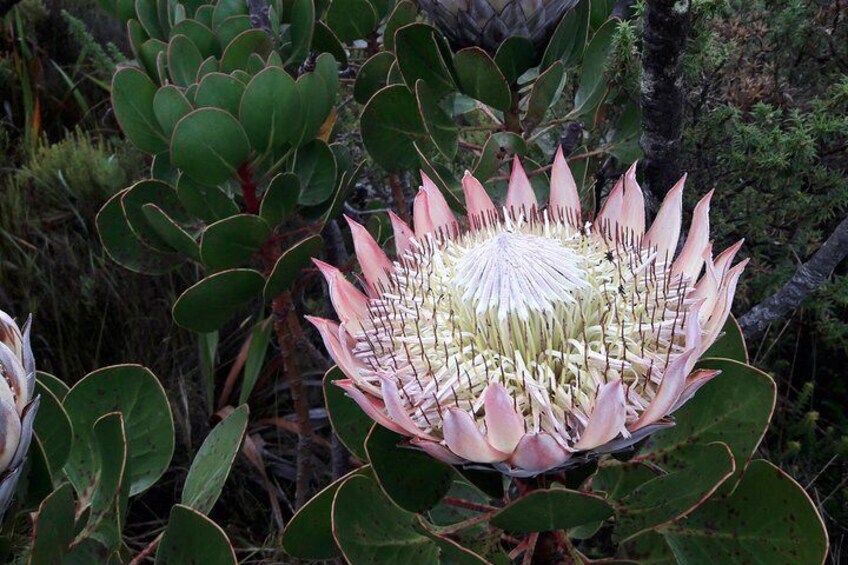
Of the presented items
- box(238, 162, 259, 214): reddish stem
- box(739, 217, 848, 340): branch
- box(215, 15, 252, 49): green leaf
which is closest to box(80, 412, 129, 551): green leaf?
box(238, 162, 259, 214): reddish stem

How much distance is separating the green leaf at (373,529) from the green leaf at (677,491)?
249 mm

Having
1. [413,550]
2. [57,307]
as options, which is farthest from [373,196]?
[413,550]

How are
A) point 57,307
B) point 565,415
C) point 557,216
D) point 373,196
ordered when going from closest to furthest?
point 565,415 < point 557,216 < point 373,196 < point 57,307

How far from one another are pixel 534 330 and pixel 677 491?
257mm

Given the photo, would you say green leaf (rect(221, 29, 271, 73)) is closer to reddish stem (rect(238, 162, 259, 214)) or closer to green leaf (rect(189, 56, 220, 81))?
green leaf (rect(189, 56, 220, 81))

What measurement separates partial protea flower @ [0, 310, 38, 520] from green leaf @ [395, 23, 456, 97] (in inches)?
29.5

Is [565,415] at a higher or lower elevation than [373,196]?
lower

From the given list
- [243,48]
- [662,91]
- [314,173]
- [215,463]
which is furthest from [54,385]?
[662,91]

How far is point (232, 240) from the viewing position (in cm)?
135

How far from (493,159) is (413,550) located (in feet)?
2.23

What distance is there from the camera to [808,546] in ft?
2.94

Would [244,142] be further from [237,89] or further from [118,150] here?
[118,150]

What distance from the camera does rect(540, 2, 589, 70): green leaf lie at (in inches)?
52.1

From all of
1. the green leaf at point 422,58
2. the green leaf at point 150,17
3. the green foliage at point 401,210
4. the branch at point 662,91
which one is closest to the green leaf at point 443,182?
the green foliage at point 401,210
